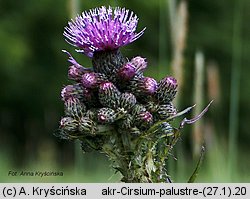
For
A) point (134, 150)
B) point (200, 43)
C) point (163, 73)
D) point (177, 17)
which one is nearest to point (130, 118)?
point (134, 150)

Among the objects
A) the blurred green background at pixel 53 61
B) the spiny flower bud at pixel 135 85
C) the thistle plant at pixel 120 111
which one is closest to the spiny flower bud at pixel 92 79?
the thistle plant at pixel 120 111

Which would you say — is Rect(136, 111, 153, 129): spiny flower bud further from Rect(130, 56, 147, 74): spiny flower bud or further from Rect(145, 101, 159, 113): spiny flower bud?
Rect(130, 56, 147, 74): spiny flower bud

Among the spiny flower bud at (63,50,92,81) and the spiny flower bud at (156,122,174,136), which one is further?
the spiny flower bud at (63,50,92,81)

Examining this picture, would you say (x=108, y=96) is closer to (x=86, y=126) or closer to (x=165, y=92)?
(x=86, y=126)

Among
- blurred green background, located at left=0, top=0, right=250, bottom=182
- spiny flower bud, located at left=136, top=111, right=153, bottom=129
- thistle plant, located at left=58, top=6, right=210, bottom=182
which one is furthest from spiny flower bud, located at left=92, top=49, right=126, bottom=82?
blurred green background, located at left=0, top=0, right=250, bottom=182

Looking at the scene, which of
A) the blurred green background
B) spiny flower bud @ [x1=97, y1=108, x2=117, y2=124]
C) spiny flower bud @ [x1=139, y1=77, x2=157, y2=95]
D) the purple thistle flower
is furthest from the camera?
the blurred green background

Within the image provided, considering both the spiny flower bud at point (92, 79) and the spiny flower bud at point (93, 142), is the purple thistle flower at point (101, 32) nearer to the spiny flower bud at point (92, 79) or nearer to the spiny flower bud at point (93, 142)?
the spiny flower bud at point (92, 79)
